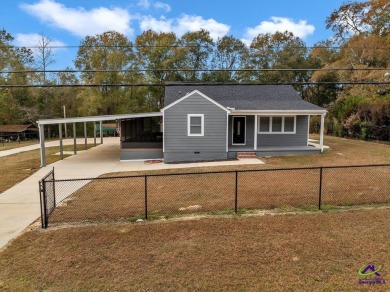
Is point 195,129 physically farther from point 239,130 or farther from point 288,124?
point 288,124

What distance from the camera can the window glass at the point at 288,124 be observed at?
1712 cm

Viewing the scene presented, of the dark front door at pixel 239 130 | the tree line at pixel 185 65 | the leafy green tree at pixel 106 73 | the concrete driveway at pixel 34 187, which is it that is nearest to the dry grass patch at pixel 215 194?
the concrete driveway at pixel 34 187

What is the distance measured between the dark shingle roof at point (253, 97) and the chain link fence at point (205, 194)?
21.5ft

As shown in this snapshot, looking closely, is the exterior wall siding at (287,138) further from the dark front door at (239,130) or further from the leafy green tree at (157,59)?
the leafy green tree at (157,59)

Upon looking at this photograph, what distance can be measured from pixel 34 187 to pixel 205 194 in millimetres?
6404

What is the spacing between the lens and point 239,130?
17.4 m

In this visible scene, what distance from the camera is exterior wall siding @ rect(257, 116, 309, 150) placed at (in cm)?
1720

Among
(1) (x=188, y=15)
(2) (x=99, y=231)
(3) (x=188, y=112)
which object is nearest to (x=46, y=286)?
(2) (x=99, y=231)

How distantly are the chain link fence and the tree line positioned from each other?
1733 cm

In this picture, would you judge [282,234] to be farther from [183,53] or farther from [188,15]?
[183,53]

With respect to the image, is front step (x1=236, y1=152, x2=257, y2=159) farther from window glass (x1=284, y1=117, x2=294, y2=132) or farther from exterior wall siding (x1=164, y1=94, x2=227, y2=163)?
window glass (x1=284, y1=117, x2=294, y2=132)

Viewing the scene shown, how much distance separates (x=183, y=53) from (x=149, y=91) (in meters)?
6.72

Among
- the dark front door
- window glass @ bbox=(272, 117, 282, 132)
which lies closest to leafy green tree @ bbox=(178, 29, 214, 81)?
the dark front door

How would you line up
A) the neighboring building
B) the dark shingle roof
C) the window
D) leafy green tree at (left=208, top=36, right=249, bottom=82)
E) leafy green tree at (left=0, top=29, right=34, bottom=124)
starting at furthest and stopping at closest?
leafy green tree at (left=208, top=36, right=249, bottom=82) < leafy green tree at (left=0, top=29, right=34, bottom=124) < the neighboring building < the window < the dark shingle roof
